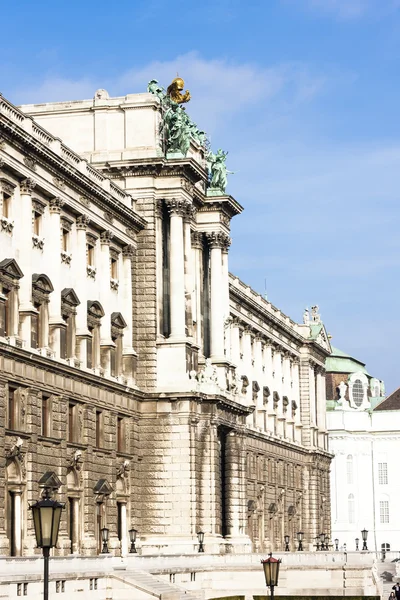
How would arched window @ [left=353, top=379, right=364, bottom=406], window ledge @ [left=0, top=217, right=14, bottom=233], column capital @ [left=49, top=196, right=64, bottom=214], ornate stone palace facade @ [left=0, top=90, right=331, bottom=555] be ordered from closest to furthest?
window ledge @ [left=0, top=217, right=14, bottom=233] < ornate stone palace facade @ [left=0, top=90, right=331, bottom=555] < column capital @ [left=49, top=196, right=64, bottom=214] < arched window @ [left=353, top=379, right=364, bottom=406]

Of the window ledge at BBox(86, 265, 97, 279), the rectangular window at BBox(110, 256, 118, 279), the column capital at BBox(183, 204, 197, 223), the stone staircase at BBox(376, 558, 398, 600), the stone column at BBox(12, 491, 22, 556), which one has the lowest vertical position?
the stone staircase at BBox(376, 558, 398, 600)

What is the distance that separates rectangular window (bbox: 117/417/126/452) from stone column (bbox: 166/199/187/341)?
647 centimetres

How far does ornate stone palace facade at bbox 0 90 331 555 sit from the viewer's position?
6869cm

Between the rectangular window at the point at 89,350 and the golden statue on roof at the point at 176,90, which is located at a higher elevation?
the golden statue on roof at the point at 176,90

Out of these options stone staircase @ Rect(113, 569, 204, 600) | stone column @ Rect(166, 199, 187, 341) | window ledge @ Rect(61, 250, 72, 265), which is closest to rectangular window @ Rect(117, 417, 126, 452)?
stone column @ Rect(166, 199, 187, 341)

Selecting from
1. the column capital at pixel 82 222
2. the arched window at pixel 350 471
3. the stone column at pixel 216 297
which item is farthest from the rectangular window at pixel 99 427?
the arched window at pixel 350 471

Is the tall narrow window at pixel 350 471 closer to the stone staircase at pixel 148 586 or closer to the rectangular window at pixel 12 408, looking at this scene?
the stone staircase at pixel 148 586

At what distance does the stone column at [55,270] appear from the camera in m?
72.6

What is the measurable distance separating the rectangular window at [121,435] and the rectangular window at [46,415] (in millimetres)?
11635

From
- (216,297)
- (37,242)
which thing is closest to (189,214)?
(216,297)

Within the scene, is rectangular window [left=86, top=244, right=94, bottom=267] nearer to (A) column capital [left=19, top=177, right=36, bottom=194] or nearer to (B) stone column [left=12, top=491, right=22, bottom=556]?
(A) column capital [left=19, top=177, right=36, bottom=194]

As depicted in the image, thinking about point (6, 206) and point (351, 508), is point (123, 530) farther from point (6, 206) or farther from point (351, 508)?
point (351, 508)

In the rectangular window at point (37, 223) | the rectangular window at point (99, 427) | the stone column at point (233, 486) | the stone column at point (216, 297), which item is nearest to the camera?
the rectangular window at point (37, 223)

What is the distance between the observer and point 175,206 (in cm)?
8769
